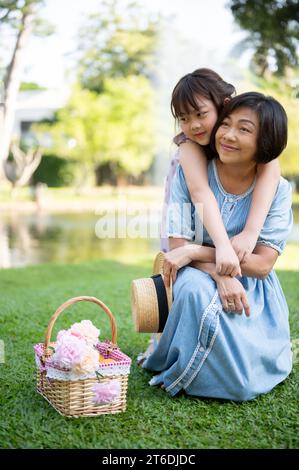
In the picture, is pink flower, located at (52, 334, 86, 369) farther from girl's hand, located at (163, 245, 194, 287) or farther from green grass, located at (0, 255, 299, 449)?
girl's hand, located at (163, 245, 194, 287)

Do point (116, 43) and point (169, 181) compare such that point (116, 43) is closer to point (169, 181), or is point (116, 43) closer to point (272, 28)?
point (272, 28)

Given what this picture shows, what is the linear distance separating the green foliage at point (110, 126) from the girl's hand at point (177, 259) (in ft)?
54.0

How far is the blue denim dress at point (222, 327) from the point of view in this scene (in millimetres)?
2330

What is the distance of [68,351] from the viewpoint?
2.11 metres

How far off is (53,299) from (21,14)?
7283 mm

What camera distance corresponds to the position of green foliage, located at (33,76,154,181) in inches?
734

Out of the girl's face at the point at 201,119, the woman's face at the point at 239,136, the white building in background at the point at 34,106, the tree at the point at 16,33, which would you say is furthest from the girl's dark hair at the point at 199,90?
the white building in background at the point at 34,106

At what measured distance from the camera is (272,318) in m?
2.52

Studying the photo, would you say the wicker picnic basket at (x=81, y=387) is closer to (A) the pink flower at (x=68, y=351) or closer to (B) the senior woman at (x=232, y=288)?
(A) the pink flower at (x=68, y=351)

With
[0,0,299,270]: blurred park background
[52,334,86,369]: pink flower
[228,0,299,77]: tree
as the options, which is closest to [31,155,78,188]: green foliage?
[0,0,299,270]: blurred park background

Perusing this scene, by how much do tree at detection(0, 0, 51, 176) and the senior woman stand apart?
761 centimetres

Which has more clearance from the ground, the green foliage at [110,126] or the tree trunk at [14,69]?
the tree trunk at [14,69]

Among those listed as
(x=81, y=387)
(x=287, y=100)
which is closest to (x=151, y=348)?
(x=81, y=387)

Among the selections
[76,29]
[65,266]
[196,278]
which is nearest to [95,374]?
[196,278]
